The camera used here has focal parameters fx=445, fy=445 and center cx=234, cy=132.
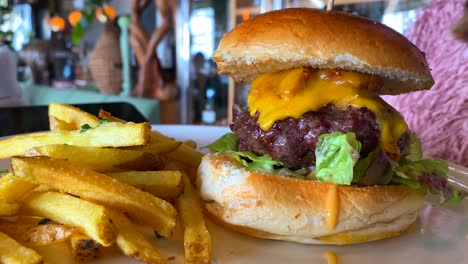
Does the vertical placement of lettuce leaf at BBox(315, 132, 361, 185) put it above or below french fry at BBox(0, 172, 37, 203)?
above

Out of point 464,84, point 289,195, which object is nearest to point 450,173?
point 464,84

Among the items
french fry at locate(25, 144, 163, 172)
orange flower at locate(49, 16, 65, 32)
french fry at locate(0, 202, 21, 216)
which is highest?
orange flower at locate(49, 16, 65, 32)

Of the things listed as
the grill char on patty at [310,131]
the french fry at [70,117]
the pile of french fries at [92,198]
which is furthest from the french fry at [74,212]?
the grill char on patty at [310,131]

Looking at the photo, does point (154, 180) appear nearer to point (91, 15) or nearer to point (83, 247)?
point (83, 247)

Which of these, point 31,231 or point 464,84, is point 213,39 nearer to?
point 464,84

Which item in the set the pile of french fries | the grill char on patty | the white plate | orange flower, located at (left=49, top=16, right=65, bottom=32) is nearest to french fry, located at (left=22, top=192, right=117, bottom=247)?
the pile of french fries

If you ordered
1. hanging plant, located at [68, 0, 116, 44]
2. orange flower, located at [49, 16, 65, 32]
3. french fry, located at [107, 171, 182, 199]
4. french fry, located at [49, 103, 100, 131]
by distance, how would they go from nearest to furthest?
french fry, located at [107, 171, 182, 199]
french fry, located at [49, 103, 100, 131]
hanging plant, located at [68, 0, 116, 44]
orange flower, located at [49, 16, 65, 32]

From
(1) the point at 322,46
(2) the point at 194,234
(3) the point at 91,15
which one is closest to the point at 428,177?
(1) the point at 322,46

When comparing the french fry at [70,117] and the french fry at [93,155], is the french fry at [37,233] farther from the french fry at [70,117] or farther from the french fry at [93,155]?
the french fry at [70,117]

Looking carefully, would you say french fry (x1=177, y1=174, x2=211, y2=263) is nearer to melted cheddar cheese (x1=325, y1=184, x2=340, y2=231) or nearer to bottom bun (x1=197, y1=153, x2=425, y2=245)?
bottom bun (x1=197, y1=153, x2=425, y2=245)
